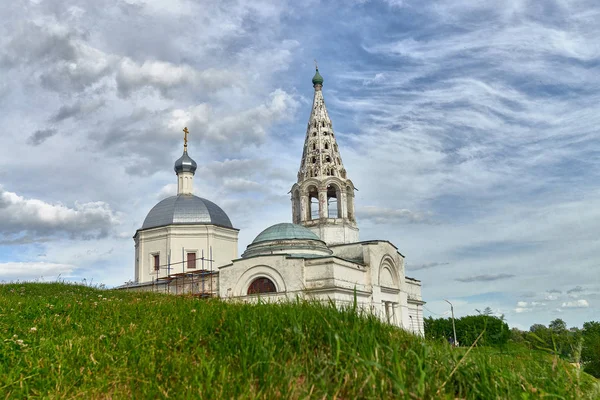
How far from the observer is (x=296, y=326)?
534cm

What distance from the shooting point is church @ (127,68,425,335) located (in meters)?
23.9

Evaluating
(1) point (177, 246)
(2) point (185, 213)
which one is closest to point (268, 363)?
(1) point (177, 246)

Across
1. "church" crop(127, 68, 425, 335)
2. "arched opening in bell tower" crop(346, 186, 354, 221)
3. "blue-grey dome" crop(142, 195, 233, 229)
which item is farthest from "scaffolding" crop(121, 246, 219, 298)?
"arched opening in bell tower" crop(346, 186, 354, 221)

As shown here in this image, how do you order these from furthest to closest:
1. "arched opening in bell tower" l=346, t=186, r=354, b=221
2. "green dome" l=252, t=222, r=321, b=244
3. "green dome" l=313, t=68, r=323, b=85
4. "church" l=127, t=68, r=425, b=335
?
1. "green dome" l=313, t=68, r=323, b=85
2. "arched opening in bell tower" l=346, t=186, r=354, b=221
3. "green dome" l=252, t=222, r=321, b=244
4. "church" l=127, t=68, r=425, b=335

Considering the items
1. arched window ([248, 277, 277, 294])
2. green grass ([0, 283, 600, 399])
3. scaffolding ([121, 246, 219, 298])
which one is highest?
scaffolding ([121, 246, 219, 298])

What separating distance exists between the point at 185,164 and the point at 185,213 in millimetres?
4090

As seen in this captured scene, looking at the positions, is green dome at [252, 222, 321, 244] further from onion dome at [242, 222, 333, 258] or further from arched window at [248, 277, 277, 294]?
arched window at [248, 277, 277, 294]

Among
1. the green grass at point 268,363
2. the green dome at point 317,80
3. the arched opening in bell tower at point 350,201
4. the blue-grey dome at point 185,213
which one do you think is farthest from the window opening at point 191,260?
the green grass at point 268,363

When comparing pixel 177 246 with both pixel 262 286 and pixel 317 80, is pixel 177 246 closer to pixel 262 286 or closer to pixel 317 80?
pixel 262 286

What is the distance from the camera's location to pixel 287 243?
84.4ft

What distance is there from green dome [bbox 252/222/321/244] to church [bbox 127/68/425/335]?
0.05 metres

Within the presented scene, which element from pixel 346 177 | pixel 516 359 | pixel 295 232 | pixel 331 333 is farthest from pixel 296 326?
pixel 346 177

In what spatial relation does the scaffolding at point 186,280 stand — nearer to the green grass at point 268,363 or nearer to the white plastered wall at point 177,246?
the white plastered wall at point 177,246

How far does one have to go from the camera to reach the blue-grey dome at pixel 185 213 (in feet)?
95.2
